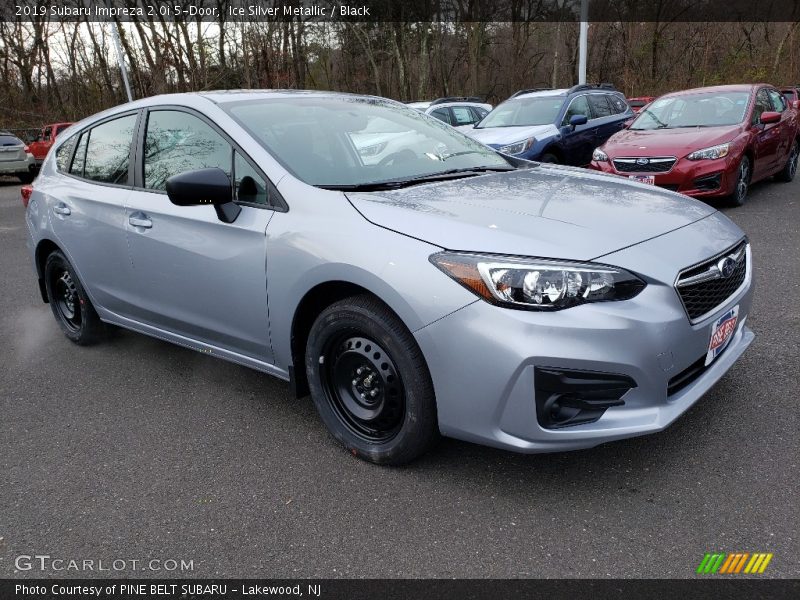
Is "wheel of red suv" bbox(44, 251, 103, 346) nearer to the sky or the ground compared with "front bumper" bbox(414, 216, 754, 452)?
nearer to the ground

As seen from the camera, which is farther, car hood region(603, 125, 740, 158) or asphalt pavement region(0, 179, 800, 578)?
car hood region(603, 125, 740, 158)

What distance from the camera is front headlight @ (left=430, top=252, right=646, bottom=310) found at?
2309mm

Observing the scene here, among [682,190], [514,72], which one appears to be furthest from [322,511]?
[514,72]

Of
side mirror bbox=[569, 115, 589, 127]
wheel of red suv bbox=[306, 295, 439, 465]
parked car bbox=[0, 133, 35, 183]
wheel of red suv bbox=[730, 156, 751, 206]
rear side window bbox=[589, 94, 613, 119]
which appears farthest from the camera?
parked car bbox=[0, 133, 35, 183]

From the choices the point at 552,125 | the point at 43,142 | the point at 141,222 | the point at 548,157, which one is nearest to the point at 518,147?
the point at 548,157

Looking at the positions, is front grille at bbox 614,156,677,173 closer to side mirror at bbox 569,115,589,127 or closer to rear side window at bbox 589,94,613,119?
side mirror at bbox 569,115,589,127

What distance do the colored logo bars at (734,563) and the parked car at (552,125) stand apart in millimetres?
7416

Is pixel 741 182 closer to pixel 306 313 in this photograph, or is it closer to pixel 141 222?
pixel 306 313

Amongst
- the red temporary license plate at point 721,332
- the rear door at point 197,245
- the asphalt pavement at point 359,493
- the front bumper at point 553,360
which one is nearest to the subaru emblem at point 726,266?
the red temporary license plate at point 721,332

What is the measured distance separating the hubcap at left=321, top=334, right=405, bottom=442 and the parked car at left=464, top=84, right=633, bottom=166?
267 inches

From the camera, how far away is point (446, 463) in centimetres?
285

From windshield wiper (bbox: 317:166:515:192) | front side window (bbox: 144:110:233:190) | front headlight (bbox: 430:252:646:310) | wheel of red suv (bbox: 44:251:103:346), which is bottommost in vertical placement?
wheel of red suv (bbox: 44:251:103:346)

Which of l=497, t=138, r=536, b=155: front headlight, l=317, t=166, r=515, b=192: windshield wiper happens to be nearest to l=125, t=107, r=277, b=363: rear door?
l=317, t=166, r=515, b=192: windshield wiper
